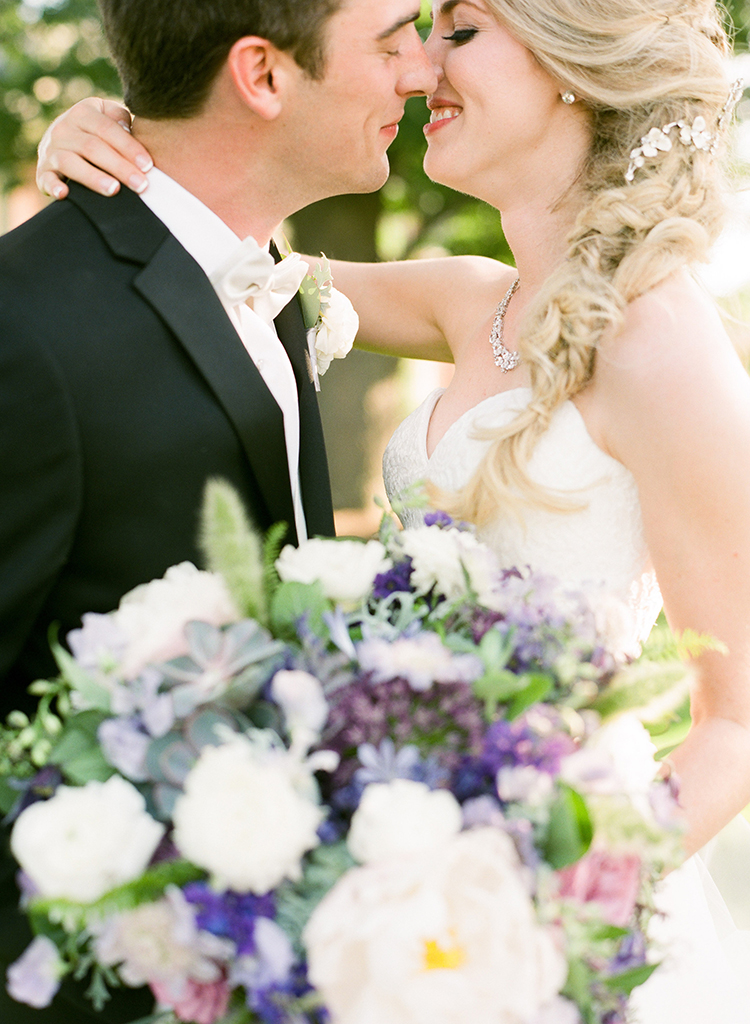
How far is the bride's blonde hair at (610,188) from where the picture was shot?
8.80 ft

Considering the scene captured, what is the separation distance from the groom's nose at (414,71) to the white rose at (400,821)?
2202mm

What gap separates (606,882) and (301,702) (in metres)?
0.53

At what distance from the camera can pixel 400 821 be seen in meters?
1.25

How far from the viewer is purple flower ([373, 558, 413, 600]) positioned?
5.90 ft

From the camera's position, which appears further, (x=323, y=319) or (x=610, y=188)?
(x=323, y=319)

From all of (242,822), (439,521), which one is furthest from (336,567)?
(242,822)

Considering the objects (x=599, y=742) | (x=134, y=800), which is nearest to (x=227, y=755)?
(x=134, y=800)

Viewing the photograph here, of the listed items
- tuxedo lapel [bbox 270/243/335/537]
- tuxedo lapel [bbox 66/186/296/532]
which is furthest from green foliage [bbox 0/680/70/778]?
tuxedo lapel [bbox 270/243/335/537]

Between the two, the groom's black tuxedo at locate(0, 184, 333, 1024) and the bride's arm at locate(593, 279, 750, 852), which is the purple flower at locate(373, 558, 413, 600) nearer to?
the groom's black tuxedo at locate(0, 184, 333, 1024)

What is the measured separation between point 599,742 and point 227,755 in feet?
1.98

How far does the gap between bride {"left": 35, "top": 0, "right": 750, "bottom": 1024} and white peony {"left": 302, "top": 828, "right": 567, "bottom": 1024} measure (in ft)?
3.97

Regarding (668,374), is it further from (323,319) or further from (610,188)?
(323,319)

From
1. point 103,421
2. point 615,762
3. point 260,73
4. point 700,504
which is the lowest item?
point 700,504

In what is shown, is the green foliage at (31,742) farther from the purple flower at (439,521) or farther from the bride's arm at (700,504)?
the bride's arm at (700,504)
